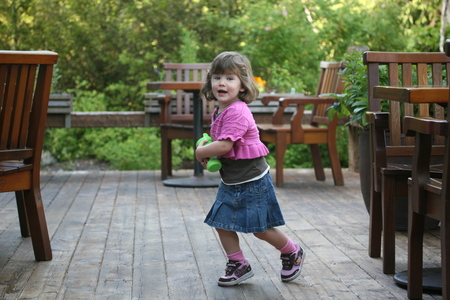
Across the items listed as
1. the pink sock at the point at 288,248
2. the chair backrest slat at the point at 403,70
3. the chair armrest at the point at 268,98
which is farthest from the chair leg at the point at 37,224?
the chair armrest at the point at 268,98

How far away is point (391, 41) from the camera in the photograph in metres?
8.88

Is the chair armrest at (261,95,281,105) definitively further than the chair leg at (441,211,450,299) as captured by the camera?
Yes

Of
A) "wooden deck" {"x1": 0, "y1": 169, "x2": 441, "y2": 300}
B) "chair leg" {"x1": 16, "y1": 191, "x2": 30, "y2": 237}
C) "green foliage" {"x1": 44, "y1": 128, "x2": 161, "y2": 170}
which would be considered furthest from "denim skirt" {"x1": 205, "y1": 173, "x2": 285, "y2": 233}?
"green foliage" {"x1": 44, "y1": 128, "x2": 161, "y2": 170}

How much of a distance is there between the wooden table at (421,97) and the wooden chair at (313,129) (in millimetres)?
2709

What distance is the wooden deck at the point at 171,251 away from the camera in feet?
9.04

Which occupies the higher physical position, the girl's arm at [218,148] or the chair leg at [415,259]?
the girl's arm at [218,148]

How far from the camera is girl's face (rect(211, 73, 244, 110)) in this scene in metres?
2.75

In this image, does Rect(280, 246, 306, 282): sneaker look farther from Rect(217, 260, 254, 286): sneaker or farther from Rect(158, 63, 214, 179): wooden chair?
Rect(158, 63, 214, 179): wooden chair

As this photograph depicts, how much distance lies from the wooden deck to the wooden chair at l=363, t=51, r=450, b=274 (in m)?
0.16

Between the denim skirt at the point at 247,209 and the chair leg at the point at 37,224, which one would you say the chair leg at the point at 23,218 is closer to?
the chair leg at the point at 37,224

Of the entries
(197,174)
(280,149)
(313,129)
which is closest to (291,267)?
(280,149)

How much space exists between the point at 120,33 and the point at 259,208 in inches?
272

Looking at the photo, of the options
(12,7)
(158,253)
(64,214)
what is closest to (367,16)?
(12,7)

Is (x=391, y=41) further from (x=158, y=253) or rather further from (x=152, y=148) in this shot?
(x=158, y=253)
